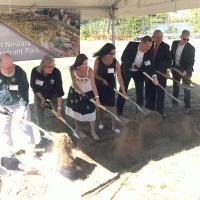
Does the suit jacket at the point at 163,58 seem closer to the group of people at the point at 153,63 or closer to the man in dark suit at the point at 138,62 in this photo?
the group of people at the point at 153,63

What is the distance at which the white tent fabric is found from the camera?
4348mm

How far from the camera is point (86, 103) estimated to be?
12.7 feet

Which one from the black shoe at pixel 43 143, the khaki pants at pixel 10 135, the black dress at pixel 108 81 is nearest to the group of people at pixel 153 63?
the black dress at pixel 108 81

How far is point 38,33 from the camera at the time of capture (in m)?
4.48

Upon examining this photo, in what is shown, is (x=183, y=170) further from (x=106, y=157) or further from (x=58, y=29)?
(x=58, y=29)

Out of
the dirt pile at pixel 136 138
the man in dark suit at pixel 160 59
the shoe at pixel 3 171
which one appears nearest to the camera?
the shoe at pixel 3 171

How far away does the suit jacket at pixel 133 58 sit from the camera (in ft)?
14.3

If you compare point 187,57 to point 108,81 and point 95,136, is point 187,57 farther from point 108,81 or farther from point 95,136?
point 95,136

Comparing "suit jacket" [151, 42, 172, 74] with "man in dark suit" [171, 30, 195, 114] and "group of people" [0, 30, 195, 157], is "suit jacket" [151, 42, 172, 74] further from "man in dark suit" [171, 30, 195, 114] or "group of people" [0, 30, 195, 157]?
"man in dark suit" [171, 30, 195, 114]

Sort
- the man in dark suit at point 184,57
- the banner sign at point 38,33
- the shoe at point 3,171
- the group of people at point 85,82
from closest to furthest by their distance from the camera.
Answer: the shoe at point 3,171
the group of people at point 85,82
the banner sign at point 38,33
the man in dark suit at point 184,57

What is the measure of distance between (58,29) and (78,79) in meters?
1.38

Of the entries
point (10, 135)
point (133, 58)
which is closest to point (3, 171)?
point (10, 135)

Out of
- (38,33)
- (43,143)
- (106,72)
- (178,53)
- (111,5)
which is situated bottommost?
(43,143)

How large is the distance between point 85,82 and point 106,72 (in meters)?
0.42
